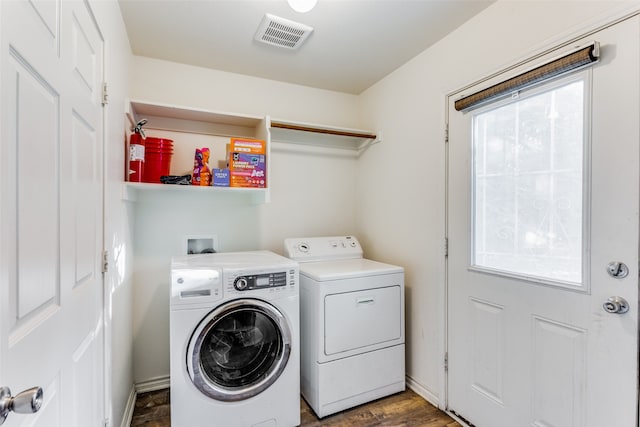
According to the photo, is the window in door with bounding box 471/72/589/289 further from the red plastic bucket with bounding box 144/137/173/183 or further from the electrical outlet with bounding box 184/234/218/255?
the red plastic bucket with bounding box 144/137/173/183

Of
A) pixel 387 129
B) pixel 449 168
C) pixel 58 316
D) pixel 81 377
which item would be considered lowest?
pixel 81 377

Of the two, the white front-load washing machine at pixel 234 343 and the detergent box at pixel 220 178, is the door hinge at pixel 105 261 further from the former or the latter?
the detergent box at pixel 220 178

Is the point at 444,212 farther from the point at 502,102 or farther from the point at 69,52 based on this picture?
the point at 69,52

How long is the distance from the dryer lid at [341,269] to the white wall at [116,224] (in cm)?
109

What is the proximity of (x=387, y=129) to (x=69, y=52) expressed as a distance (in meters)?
2.10

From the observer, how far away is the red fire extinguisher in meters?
1.92

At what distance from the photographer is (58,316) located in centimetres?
89

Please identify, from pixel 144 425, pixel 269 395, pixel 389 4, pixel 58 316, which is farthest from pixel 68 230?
pixel 389 4

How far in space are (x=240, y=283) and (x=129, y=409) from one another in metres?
1.12

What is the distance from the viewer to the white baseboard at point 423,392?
6.85 feet

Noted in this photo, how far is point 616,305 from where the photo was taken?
1.24 metres

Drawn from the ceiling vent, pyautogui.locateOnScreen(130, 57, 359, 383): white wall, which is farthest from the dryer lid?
the ceiling vent

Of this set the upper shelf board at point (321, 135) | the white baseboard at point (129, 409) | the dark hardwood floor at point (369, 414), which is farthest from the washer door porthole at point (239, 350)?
the upper shelf board at point (321, 135)

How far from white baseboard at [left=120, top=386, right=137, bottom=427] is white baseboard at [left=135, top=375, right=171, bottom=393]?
5 centimetres
